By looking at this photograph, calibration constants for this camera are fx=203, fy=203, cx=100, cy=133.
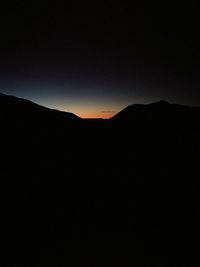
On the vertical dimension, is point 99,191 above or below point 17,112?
below

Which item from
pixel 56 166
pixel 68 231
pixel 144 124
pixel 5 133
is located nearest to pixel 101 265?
pixel 68 231

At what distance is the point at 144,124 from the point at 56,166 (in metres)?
16.9

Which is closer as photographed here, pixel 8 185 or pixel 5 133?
pixel 8 185

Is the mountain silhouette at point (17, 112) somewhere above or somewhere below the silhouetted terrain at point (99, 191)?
above

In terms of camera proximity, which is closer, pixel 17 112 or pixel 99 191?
pixel 99 191

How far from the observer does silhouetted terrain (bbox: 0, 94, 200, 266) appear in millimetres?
12453

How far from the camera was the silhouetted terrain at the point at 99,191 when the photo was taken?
12.5 meters

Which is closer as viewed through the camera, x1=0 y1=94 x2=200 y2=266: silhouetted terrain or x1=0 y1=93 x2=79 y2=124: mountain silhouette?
x1=0 y1=94 x2=200 y2=266: silhouetted terrain

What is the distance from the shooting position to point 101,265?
11047mm

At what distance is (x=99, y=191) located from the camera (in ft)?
63.8

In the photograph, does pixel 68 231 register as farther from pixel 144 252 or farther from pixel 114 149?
pixel 114 149

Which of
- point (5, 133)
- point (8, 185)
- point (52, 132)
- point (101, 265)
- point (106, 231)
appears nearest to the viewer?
point (101, 265)

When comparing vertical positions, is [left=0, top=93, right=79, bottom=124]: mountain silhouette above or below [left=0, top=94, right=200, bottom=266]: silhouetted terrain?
above

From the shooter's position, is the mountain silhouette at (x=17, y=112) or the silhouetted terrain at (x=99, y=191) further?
the mountain silhouette at (x=17, y=112)
